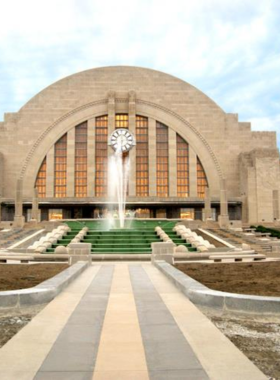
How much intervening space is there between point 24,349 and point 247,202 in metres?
57.6

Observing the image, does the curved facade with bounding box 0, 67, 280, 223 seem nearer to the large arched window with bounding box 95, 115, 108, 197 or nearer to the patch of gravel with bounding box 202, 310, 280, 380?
the large arched window with bounding box 95, 115, 108, 197

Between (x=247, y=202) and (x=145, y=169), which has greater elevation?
→ (x=145, y=169)

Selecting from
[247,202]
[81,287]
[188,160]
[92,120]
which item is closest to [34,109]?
[92,120]

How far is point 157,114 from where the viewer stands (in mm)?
66625

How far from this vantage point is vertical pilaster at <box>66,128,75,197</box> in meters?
63.6

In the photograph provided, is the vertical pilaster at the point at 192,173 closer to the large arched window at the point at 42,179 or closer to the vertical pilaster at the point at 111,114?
the vertical pilaster at the point at 111,114

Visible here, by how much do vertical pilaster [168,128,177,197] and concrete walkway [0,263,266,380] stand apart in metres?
55.2

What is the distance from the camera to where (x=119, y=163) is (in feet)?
209

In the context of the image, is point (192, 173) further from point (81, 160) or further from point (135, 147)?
point (81, 160)

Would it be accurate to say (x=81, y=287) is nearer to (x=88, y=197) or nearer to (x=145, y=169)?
(x=88, y=197)

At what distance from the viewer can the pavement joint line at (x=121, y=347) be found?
14.2 ft

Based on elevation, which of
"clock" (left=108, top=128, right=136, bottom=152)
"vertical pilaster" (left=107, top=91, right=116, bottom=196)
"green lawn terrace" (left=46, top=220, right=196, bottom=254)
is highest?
"vertical pilaster" (left=107, top=91, right=116, bottom=196)

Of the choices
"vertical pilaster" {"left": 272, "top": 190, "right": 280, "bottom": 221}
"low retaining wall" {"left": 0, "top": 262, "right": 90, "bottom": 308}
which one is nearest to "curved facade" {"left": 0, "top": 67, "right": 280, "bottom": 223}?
"vertical pilaster" {"left": 272, "top": 190, "right": 280, "bottom": 221}

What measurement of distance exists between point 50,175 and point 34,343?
60649mm
